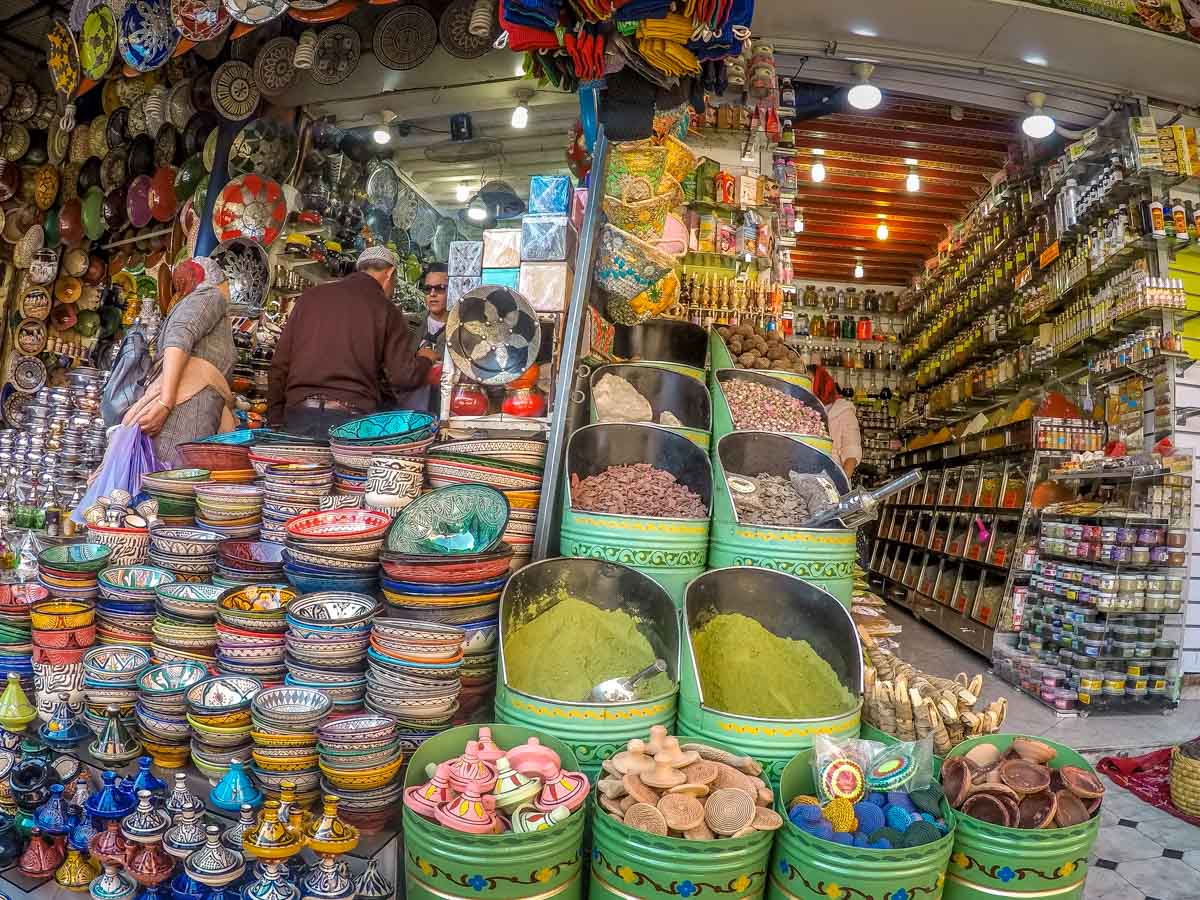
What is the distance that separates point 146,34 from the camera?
4.18 m

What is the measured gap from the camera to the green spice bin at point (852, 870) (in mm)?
1148

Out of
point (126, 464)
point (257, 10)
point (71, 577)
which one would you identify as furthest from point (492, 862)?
point (257, 10)

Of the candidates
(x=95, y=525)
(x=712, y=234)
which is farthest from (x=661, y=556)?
(x=712, y=234)

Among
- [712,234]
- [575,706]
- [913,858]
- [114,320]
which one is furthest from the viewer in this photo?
[114,320]

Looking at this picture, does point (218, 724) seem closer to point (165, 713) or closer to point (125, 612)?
point (165, 713)

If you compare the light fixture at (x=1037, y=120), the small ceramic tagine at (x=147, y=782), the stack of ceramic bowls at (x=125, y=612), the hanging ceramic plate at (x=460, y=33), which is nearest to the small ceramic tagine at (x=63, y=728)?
the stack of ceramic bowls at (x=125, y=612)

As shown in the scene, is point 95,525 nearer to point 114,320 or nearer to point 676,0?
point 676,0

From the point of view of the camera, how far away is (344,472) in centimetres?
203

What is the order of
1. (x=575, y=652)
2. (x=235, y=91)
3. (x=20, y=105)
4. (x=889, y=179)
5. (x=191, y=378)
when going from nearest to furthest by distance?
1. (x=575, y=652)
2. (x=191, y=378)
3. (x=235, y=91)
4. (x=20, y=105)
5. (x=889, y=179)

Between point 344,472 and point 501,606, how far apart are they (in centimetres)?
66

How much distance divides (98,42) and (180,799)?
4.82 metres

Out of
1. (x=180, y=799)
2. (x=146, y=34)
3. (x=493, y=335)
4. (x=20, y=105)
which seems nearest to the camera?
(x=180, y=799)

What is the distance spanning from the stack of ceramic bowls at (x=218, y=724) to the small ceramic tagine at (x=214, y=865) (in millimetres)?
199

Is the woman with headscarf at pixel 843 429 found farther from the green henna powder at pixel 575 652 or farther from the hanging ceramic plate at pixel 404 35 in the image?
the hanging ceramic plate at pixel 404 35
